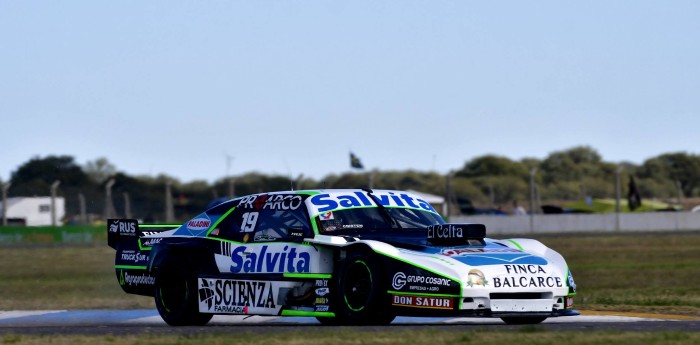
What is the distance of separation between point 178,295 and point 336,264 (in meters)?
1.93

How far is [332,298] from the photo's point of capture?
1084 cm

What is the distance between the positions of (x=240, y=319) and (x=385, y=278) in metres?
3.01

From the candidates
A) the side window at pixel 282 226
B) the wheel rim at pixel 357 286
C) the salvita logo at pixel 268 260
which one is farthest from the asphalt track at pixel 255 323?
the side window at pixel 282 226

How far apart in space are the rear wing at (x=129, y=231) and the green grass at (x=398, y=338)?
269cm

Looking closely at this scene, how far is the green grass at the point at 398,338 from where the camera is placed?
900 cm

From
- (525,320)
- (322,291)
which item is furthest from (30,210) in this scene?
(525,320)

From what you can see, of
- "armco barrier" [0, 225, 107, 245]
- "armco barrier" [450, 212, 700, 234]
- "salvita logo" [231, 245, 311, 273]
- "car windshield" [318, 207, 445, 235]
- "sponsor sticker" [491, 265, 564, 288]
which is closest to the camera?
"sponsor sticker" [491, 265, 564, 288]

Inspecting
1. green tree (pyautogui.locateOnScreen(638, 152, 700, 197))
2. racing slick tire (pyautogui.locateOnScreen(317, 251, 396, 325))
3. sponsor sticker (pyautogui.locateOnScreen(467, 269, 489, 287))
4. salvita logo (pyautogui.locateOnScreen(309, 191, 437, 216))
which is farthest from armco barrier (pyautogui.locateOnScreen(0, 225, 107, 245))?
green tree (pyautogui.locateOnScreen(638, 152, 700, 197))

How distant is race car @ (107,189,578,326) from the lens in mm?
10172

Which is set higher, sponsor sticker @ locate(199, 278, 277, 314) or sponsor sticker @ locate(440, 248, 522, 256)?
sponsor sticker @ locate(440, 248, 522, 256)

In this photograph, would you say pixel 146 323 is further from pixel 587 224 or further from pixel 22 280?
pixel 587 224

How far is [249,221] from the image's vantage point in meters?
11.9

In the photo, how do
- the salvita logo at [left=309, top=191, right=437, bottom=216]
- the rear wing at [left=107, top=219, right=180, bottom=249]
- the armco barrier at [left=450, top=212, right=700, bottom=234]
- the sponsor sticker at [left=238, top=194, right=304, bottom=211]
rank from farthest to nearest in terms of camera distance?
the armco barrier at [left=450, top=212, right=700, bottom=234] < the rear wing at [left=107, top=219, right=180, bottom=249] < the sponsor sticker at [left=238, top=194, right=304, bottom=211] < the salvita logo at [left=309, top=191, right=437, bottom=216]

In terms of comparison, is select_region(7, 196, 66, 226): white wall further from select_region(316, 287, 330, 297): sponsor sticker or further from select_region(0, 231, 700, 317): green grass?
select_region(316, 287, 330, 297): sponsor sticker
